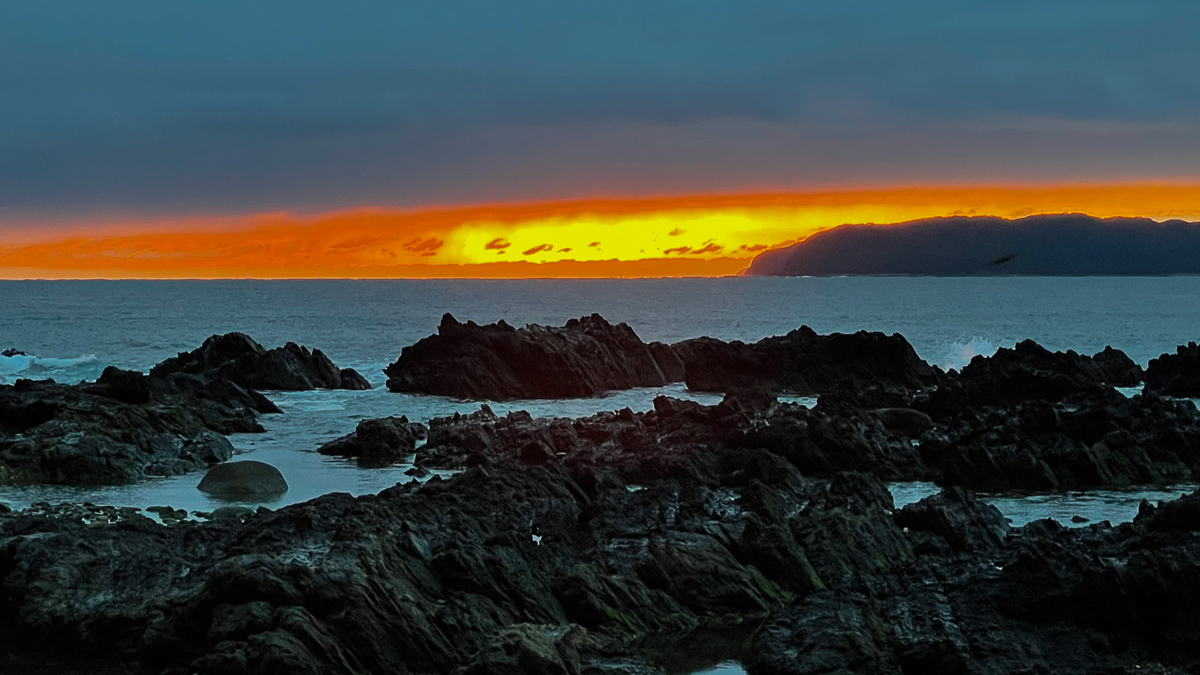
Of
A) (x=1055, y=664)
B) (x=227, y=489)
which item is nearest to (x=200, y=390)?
(x=227, y=489)

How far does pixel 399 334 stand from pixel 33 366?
43.2 meters

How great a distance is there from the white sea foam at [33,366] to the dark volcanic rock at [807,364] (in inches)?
1437

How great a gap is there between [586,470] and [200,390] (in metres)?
23.3

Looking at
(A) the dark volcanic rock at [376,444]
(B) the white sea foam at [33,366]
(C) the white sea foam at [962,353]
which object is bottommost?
(C) the white sea foam at [962,353]

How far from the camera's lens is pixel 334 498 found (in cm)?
1889

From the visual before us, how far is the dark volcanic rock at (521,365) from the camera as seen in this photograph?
52.9 meters

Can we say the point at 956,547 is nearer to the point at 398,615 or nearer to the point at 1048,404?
the point at 398,615

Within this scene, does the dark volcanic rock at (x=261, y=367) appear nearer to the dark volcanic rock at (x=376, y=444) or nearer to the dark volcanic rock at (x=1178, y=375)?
the dark volcanic rock at (x=376, y=444)

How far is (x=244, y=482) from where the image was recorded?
26984 millimetres

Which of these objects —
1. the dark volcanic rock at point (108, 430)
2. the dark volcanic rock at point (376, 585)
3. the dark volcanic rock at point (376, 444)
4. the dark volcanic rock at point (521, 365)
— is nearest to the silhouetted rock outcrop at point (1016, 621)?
the dark volcanic rock at point (376, 585)

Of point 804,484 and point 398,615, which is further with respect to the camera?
point 804,484

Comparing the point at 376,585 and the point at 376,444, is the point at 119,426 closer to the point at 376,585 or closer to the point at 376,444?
the point at 376,444

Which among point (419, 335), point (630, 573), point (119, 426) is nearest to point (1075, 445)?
point (630, 573)

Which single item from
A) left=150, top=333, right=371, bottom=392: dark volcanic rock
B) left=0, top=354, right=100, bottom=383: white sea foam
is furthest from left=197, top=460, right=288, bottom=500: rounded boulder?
left=0, top=354, right=100, bottom=383: white sea foam
